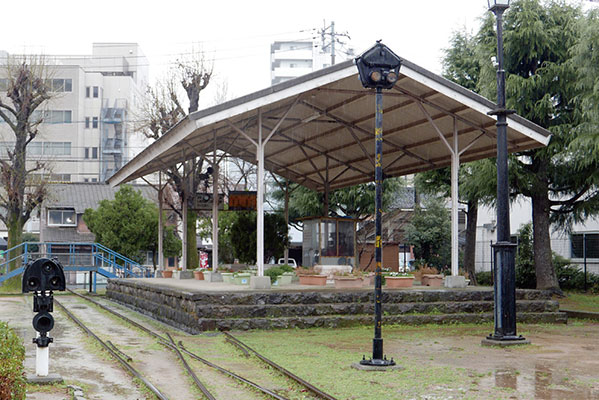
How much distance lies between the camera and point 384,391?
8.40 meters

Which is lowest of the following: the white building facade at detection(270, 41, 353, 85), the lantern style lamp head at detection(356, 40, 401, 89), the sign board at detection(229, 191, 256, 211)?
the sign board at detection(229, 191, 256, 211)

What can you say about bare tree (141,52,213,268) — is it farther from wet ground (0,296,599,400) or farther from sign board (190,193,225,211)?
wet ground (0,296,599,400)

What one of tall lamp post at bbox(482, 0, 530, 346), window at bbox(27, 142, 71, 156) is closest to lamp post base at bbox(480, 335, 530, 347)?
tall lamp post at bbox(482, 0, 530, 346)

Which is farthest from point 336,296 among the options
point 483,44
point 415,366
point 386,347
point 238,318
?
point 483,44

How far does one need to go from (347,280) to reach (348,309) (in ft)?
6.49

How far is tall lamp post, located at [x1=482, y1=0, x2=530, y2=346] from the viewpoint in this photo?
481 inches

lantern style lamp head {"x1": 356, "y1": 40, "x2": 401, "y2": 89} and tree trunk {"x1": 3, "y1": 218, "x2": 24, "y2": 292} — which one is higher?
lantern style lamp head {"x1": 356, "y1": 40, "x2": 401, "y2": 89}

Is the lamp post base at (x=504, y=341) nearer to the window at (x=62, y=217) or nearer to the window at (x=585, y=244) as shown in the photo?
the window at (x=585, y=244)

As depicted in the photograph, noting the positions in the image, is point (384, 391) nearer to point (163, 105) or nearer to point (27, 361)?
point (27, 361)

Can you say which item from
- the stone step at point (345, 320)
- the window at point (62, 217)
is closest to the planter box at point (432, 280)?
the stone step at point (345, 320)

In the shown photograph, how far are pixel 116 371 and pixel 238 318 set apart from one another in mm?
4884

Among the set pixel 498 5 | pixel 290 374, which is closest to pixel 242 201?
pixel 498 5

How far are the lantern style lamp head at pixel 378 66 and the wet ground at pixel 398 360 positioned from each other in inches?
164

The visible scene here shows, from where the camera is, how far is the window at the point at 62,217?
4847 centimetres
